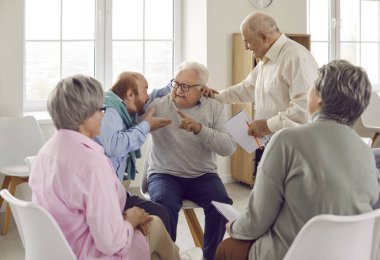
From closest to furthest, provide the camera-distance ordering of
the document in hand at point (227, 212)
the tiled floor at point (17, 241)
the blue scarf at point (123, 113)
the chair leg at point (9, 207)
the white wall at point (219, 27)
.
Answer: the document in hand at point (227, 212) < the blue scarf at point (123, 113) < the tiled floor at point (17, 241) < the chair leg at point (9, 207) < the white wall at point (219, 27)

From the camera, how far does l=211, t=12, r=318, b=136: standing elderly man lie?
318 centimetres

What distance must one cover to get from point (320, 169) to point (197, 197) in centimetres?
130

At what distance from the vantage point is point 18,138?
14.2 ft

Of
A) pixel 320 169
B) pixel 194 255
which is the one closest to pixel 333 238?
pixel 320 169

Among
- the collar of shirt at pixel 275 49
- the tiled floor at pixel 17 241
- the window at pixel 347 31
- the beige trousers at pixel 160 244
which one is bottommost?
the tiled floor at pixel 17 241

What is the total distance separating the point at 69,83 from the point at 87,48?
3.20 meters

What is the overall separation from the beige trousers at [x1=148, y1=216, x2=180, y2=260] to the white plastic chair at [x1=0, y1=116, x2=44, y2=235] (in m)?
2.06

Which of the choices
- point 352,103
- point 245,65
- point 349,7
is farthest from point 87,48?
point 352,103

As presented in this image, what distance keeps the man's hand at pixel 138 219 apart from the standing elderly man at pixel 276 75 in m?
1.15

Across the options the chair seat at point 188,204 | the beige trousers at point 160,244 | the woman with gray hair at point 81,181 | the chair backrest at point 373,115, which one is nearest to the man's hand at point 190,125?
the chair seat at point 188,204

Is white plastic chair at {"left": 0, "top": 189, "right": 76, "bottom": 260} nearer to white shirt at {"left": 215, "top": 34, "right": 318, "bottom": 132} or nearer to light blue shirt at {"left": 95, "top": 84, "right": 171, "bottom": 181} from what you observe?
light blue shirt at {"left": 95, "top": 84, "right": 171, "bottom": 181}

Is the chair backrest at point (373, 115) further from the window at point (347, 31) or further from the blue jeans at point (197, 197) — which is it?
the blue jeans at point (197, 197)

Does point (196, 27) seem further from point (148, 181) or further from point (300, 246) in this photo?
point (300, 246)

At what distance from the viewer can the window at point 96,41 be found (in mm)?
4945
